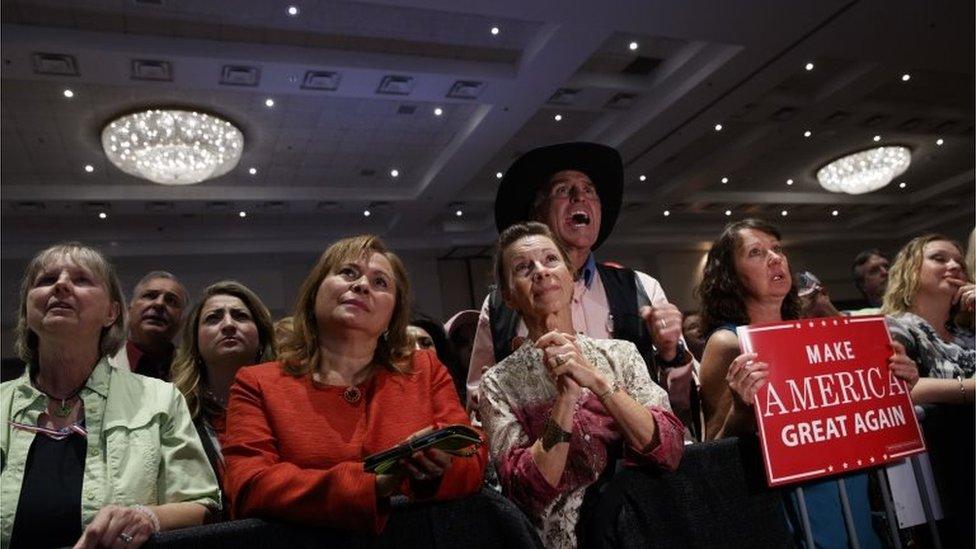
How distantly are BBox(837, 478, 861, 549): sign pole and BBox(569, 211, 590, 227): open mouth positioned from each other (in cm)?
112

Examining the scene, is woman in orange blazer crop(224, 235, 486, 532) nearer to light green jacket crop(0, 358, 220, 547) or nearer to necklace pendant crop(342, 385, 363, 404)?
necklace pendant crop(342, 385, 363, 404)

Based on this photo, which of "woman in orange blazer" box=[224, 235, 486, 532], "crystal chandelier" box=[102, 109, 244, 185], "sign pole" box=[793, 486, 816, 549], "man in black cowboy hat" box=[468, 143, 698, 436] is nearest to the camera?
"woman in orange blazer" box=[224, 235, 486, 532]

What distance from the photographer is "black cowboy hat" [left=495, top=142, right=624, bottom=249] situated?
2.47 m

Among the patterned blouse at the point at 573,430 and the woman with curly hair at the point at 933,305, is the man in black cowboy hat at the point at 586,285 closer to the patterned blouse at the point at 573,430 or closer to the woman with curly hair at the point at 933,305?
the patterned blouse at the point at 573,430

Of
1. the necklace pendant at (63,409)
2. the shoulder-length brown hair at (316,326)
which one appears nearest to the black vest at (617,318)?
the shoulder-length brown hair at (316,326)

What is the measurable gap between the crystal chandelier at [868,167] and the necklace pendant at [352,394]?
40.7 ft

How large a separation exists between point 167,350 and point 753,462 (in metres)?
2.72

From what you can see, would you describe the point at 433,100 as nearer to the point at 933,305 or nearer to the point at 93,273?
the point at 933,305

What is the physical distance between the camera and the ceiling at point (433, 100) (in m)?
6.49

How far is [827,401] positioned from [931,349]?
46.9 inches

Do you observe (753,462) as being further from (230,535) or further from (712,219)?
(712,219)

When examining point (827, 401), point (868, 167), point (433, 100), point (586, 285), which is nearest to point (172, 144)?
point (433, 100)

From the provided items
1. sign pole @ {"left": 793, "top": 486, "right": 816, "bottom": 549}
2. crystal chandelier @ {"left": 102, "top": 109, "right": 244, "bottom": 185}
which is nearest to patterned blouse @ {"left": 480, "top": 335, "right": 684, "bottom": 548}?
sign pole @ {"left": 793, "top": 486, "right": 816, "bottom": 549}

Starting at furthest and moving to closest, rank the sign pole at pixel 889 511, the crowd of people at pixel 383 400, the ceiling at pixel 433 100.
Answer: the ceiling at pixel 433 100 < the sign pole at pixel 889 511 < the crowd of people at pixel 383 400
